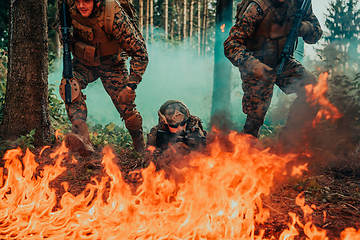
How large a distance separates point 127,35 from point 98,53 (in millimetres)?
487

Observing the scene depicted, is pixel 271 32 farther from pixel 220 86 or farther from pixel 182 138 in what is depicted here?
pixel 220 86

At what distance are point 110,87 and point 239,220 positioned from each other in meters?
2.67

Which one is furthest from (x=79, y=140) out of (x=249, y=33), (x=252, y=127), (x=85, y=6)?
(x=249, y=33)

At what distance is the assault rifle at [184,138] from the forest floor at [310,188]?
0.99 feet

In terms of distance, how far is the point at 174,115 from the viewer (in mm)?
3703

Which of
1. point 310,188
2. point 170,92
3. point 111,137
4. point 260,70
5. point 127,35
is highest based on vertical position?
point 127,35

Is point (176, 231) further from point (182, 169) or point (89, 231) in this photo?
point (182, 169)

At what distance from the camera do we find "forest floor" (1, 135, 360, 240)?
2.36 m

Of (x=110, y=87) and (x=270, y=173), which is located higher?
(x=110, y=87)

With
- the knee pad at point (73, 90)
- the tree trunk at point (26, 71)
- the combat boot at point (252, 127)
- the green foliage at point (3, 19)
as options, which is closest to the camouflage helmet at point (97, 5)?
the knee pad at point (73, 90)

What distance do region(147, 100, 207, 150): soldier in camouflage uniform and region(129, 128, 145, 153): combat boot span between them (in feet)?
1.82

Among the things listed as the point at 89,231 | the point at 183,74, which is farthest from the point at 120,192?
the point at 183,74

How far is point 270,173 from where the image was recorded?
3084 millimetres

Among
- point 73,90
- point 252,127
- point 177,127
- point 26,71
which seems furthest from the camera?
point 26,71
